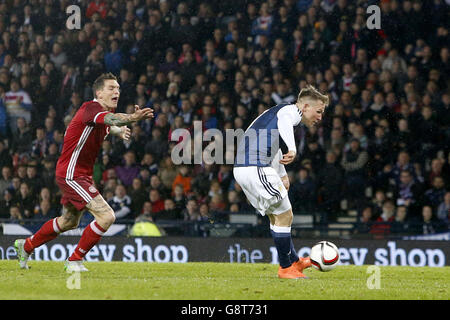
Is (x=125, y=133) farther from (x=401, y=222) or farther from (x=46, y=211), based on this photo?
(x=46, y=211)

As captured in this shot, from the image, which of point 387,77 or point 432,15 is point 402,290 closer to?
point 387,77

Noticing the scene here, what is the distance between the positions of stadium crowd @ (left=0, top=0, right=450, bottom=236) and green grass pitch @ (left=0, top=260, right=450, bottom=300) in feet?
12.5

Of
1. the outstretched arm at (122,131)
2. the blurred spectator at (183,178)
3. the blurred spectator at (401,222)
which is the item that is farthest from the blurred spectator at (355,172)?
the outstretched arm at (122,131)

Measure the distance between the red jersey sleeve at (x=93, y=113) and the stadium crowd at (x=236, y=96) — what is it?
6.00 meters

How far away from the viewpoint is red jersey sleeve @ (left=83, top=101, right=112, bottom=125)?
9352 millimetres

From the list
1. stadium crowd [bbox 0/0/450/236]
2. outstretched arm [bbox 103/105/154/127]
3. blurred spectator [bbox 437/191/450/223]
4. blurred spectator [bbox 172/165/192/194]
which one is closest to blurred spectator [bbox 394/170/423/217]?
stadium crowd [bbox 0/0/450/236]

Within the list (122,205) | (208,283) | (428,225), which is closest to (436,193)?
(428,225)

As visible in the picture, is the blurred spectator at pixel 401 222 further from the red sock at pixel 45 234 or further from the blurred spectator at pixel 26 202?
the blurred spectator at pixel 26 202

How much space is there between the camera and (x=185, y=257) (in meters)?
14.4

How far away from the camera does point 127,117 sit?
8930 mm

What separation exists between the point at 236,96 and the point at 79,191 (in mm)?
7709

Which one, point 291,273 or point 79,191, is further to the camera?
point 79,191

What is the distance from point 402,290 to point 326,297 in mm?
1102

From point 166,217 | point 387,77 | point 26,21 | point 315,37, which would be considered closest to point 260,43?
point 315,37
